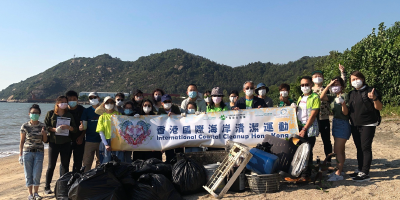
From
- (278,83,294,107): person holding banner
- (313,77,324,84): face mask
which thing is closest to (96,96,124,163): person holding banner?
(278,83,294,107): person holding banner

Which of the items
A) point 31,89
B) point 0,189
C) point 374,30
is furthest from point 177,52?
point 0,189

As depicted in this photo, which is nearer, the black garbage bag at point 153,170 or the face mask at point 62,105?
the black garbage bag at point 153,170

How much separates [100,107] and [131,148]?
100cm

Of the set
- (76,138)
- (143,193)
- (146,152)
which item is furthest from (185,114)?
(76,138)

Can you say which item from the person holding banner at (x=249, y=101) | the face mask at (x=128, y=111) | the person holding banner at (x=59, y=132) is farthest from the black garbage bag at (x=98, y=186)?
the person holding banner at (x=249, y=101)

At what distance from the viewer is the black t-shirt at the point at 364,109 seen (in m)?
4.37

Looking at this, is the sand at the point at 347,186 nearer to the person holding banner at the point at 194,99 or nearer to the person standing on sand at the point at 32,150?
the person standing on sand at the point at 32,150

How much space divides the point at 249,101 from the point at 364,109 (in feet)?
6.60

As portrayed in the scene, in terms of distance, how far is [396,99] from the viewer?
12234 millimetres

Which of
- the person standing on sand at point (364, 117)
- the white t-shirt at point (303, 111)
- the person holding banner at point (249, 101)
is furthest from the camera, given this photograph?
the person holding banner at point (249, 101)

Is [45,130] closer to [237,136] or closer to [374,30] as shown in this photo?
[237,136]

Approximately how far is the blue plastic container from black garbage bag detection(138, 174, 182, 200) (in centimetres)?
121

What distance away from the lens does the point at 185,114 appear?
5293 millimetres

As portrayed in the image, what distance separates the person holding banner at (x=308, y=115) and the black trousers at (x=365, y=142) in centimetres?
71
